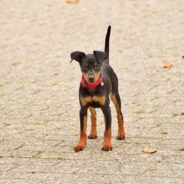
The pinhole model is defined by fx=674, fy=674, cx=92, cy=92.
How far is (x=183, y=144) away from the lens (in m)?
7.50

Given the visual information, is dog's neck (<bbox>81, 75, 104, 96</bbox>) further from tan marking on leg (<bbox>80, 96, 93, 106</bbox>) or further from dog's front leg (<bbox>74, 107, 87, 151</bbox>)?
dog's front leg (<bbox>74, 107, 87, 151</bbox>)

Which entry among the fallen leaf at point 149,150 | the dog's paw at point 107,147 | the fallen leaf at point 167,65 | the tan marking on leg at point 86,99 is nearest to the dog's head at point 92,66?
the tan marking on leg at point 86,99

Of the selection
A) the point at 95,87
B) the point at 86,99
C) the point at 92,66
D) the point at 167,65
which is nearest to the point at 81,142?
the point at 86,99

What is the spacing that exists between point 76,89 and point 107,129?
3.16 meters

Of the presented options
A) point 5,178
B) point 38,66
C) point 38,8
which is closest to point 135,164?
point 5,178

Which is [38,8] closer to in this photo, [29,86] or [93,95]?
[29,86]

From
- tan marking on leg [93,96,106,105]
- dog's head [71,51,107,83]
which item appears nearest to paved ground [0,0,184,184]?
tan marking on leg [93,96,106,105]

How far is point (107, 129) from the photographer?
7191 millimetres

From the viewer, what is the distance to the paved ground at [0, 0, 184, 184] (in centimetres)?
681

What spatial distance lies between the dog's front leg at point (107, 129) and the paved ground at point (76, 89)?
0.09 m

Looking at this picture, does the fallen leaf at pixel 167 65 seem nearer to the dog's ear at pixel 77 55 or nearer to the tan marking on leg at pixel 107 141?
the tan marking on leg at pixel 107 141

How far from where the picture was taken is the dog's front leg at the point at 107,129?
7.19m

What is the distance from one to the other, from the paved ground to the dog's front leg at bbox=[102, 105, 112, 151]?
0.29 ft

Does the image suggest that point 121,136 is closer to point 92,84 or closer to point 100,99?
point 100,99
